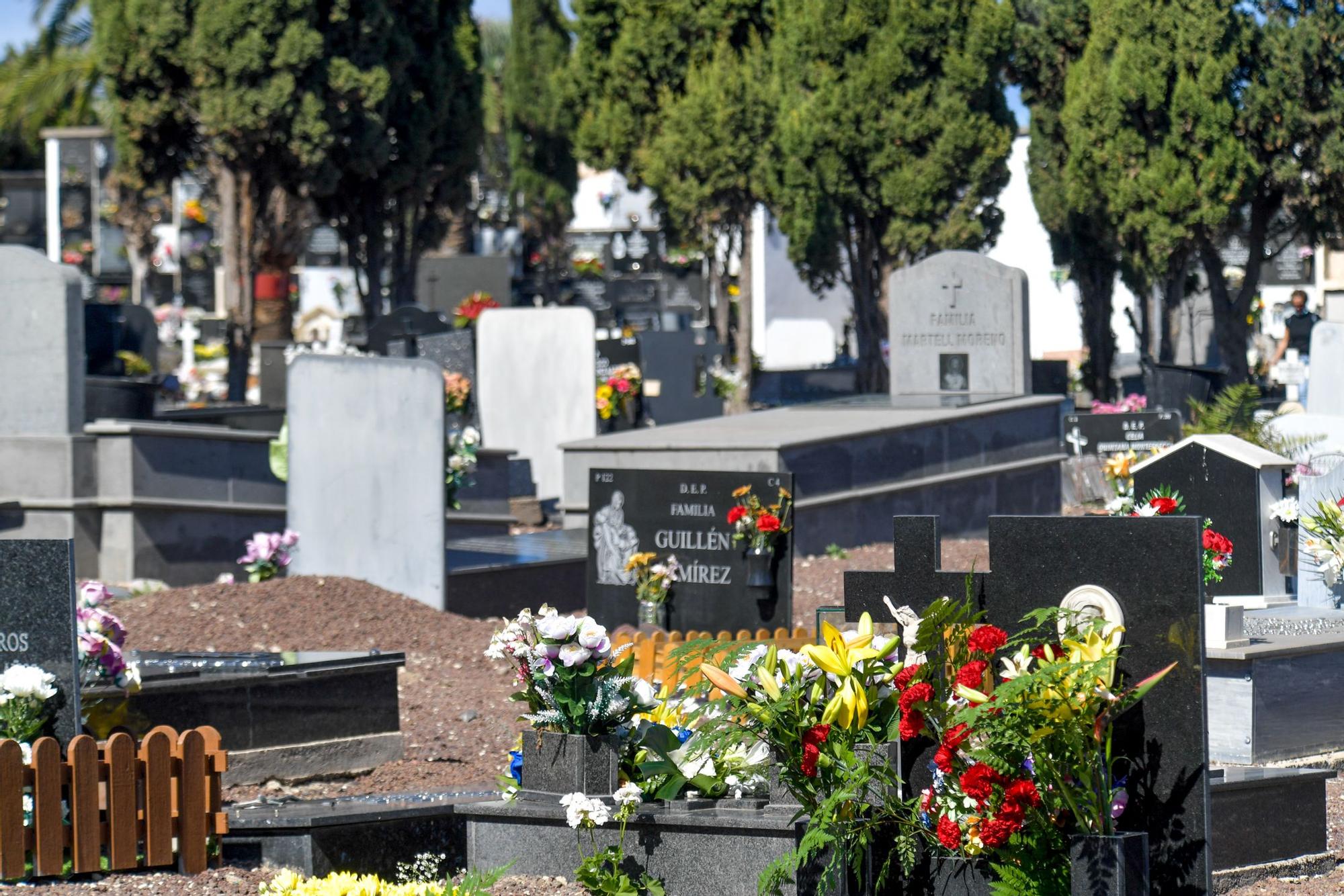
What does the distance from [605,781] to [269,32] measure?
62.6ft

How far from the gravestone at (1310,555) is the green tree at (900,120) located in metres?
15.8

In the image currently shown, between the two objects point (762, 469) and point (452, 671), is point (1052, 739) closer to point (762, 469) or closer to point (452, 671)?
point (452, 671)

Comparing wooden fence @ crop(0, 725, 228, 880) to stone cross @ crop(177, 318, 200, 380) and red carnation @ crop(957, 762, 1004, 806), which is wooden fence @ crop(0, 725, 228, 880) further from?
stone cross @ crop(177, 318, 200, 380)

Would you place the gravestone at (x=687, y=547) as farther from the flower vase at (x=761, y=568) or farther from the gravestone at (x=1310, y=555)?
the gravestone at (x=1310, y=555)

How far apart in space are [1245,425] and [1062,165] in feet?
57.9

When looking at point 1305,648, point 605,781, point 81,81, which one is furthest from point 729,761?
point 81,81

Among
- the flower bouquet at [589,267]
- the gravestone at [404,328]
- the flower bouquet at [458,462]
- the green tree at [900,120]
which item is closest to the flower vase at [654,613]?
the flower bouquet at [458,462]

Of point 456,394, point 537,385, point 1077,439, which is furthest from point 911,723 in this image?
point 1077,439

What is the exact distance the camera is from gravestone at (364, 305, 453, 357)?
55.2ft

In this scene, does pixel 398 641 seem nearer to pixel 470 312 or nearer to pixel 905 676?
pixel 905 676

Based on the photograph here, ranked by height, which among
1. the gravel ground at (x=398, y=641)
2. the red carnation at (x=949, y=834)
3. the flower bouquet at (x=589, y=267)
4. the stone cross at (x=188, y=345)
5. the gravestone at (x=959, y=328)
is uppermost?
the flower bouquet at (x=589, y=267)

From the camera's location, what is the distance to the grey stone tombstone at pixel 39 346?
1102 cm

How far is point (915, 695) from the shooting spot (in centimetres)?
406

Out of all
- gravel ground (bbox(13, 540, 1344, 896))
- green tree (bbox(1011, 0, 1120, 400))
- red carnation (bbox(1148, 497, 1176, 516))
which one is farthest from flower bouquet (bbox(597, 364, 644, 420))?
green tree (bbox(1011, 0, 1120, 400))
